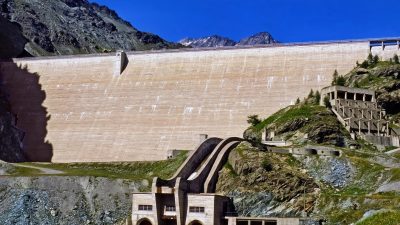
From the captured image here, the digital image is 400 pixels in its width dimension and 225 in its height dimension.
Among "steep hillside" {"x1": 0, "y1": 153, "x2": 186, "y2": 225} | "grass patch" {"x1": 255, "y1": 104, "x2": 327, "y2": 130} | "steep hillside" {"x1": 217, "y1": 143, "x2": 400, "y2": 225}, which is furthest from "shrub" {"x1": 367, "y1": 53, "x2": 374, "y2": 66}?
"steep hillside" {"x1": 0, "y1": 153, "x2": 186, "y2": 225}

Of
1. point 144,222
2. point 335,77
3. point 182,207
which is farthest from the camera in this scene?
point 335,77

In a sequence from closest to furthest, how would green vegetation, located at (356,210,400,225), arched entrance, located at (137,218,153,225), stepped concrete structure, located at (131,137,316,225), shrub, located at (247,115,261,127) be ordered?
1. green vegetation, located at (356,210,400,225)
2. stepped concrete structure, located at (131,137,316,225)
3. arched entrance, located at (137,218,153,225)
4. shrub, located at (247,115,261,127)

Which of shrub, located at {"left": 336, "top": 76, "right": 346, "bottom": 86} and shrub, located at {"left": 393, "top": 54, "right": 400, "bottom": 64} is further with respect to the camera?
shrub, located at {"left": 393, "top": 54, "right": 400, "bottom": 64}

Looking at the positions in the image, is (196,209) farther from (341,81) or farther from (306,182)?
(341,81)

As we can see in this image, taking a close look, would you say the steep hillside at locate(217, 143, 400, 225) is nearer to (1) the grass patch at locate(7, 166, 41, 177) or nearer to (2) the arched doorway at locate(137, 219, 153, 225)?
(2) the arched doorway at locate(137, 219, 153, 225)

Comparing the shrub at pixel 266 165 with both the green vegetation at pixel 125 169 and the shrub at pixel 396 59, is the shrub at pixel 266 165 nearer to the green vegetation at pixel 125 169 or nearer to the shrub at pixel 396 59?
the green vegetation at pixel 125 169

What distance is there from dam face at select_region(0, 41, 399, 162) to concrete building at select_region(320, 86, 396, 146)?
8122mm

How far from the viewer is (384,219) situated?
142 feet

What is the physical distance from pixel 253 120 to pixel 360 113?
13933mm

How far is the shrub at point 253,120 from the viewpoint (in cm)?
8281

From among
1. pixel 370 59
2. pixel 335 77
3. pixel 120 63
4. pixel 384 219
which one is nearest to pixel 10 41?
pixel 120 63

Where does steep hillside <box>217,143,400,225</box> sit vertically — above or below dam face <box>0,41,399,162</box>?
below

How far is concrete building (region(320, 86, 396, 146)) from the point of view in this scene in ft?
241

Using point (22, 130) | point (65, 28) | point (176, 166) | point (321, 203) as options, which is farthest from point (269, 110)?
point (65, 28)
